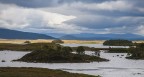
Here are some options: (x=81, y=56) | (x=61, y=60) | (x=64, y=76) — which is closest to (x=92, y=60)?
(x=81, y=56)

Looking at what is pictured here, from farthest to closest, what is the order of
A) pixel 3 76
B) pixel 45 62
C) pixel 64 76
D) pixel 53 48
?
pixel 53 48, pixel 45 62, pixel 64 76, pixel 3 76

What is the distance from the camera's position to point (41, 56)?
152 m

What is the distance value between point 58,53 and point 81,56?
1178cm

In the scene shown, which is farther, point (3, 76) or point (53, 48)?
point (53, 48)

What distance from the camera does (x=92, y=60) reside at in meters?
157

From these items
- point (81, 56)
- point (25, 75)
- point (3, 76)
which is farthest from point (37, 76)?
point (81, 56)

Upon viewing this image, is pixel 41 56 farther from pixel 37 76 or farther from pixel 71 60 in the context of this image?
pixel 37 76

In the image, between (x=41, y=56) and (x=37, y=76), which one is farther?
(x=41, y=56)

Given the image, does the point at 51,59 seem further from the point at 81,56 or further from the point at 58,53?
the point at 81,56

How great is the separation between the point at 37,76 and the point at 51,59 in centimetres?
7483

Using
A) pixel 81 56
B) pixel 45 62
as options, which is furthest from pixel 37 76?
pixel 81 56

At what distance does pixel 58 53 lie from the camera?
151 meters

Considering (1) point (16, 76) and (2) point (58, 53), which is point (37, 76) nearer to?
(1) point (16, 76)

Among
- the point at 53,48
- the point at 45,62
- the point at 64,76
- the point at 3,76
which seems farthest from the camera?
the point at 53,48
